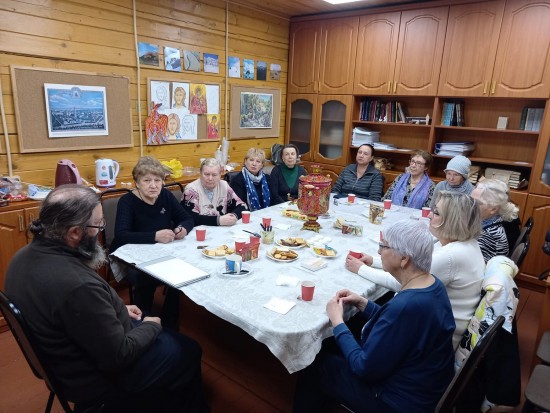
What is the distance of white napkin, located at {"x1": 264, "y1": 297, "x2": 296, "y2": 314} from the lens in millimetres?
1387

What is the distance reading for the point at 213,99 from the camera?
3.87 m

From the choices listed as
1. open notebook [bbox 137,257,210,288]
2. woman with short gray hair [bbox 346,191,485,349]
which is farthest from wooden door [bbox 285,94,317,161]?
open notebook [bbox 137,257,210,288]

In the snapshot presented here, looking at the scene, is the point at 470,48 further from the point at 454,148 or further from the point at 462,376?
the point at 462,376

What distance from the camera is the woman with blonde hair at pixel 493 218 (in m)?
2.08

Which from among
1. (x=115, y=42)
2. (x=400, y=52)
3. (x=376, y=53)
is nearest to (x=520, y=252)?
(x=400, y=52)

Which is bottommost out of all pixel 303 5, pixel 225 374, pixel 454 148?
pixel 225 374

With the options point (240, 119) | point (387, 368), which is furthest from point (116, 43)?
point (387, 368)

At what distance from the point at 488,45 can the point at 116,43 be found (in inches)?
128

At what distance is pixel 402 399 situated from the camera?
1.22 m

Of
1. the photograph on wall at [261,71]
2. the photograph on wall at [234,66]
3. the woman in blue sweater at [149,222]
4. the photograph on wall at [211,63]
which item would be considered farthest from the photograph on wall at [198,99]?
the woman in blue sweater at [149,222]

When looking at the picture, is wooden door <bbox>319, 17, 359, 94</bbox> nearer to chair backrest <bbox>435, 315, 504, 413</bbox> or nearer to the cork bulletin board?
the cork bulletin board

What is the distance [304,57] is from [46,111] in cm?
298

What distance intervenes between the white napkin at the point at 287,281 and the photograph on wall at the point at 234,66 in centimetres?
299

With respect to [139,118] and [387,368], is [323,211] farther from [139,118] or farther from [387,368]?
[139,118]
